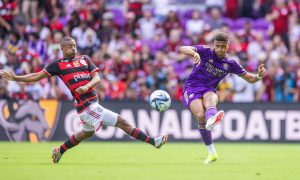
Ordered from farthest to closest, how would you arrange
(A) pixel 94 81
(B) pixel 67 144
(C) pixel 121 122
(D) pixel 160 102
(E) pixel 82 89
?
(D) pixel 160 102, (C) pixel 121 122, (B) pixel 67 144, (A) pixel 94 81, (E) pixel 82 89

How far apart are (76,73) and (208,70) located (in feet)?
7.80

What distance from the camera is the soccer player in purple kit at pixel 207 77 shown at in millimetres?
13227

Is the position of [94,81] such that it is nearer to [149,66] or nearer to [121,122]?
[121,122]

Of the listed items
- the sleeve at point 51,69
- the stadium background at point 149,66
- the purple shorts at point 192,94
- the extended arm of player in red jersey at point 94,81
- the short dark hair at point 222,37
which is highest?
the short dark hair at point 222,37

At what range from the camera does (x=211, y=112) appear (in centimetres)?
1284

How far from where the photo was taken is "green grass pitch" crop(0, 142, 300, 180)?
10.6 m

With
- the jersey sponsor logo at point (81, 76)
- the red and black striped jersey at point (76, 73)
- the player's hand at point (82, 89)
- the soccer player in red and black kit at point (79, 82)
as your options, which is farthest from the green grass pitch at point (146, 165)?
the jersey sponsor logo at point (81, 76)

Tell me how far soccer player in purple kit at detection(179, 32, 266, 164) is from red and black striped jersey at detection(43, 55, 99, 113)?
1.71m

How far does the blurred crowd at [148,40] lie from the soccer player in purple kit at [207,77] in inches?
354

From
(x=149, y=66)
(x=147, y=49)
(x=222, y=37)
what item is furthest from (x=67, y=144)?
(x=147, y=49)

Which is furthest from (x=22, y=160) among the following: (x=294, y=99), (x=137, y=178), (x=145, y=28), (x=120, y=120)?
(x=145, y=28)

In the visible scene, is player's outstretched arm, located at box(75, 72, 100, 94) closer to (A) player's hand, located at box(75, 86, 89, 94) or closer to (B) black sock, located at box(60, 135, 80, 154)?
(A) player's hand, located at box(75, 86, 89, 94)

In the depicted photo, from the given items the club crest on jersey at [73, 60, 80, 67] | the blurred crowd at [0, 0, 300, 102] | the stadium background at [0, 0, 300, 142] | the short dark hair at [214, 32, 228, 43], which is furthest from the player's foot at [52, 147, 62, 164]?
the blurred crowd at [0, 0, 300, 102]

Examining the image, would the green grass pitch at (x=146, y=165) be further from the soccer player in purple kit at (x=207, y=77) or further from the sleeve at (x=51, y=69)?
the sleeve at (x=51, y=69)
